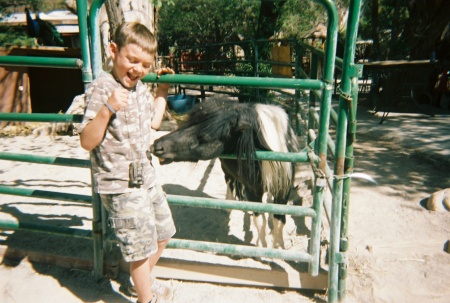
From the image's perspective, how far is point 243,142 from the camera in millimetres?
2221

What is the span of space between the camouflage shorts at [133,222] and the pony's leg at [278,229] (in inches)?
47.5

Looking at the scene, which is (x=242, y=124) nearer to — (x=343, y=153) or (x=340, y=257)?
(x=343, y=153)

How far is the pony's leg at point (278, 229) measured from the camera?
2.78m

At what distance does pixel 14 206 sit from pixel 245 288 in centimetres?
272

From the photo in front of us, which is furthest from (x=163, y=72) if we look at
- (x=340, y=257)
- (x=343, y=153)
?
(x=340, y=257)

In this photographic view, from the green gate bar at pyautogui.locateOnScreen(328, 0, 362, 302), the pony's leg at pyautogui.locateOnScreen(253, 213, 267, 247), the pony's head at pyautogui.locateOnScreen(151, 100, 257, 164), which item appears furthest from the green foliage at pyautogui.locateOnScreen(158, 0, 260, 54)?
the green gate bar at pyautogui.locateOnScreen(328, 0, 362, 302)

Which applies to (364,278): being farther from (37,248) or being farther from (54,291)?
(37,248)

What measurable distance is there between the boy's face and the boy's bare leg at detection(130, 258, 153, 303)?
98 cm

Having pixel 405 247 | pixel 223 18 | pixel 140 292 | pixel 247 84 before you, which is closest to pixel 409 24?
pixel 405 247

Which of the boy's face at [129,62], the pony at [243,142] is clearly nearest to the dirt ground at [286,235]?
the pony at [243,142]

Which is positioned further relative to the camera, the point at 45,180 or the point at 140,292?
the point at 45,180

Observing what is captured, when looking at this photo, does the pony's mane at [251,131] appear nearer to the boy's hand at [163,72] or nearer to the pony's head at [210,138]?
the pony's head at [210,138]

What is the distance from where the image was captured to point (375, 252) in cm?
264

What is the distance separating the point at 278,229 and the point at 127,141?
62.6 inches
